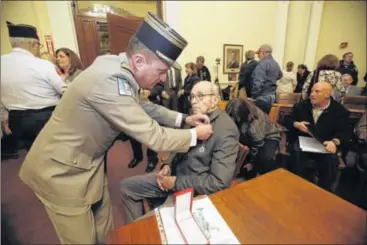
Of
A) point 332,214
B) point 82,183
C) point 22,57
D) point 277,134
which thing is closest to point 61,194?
point 82,183

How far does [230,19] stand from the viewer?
4828 mm

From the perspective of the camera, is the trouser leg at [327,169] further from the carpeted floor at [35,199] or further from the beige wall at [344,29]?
the beige wall at [344,29]

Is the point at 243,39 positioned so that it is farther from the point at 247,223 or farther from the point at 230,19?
the point at 247,223

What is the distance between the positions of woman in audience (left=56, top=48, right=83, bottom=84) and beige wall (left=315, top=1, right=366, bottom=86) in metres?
5.66

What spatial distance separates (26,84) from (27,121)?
30 cm

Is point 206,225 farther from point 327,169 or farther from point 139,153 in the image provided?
point 139,153

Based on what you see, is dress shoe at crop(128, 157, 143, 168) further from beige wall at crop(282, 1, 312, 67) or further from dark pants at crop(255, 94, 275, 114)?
beige wall at crop(282, 1, 312, 67)

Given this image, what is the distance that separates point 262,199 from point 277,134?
1.28 meters

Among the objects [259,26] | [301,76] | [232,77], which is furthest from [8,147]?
[259,26]

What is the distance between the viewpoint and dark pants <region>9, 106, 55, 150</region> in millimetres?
1572

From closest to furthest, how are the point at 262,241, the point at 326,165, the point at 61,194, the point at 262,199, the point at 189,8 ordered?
the point at 262,241
the point at 262,199
the point at 61,194
the point at 326,165
the point at 189,8

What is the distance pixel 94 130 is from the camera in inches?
30.5

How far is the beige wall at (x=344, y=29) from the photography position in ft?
15.6

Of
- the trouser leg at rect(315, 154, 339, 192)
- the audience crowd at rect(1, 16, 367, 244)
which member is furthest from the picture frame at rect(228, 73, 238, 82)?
the trouser leg at rect(315, 154, 339, 192)
